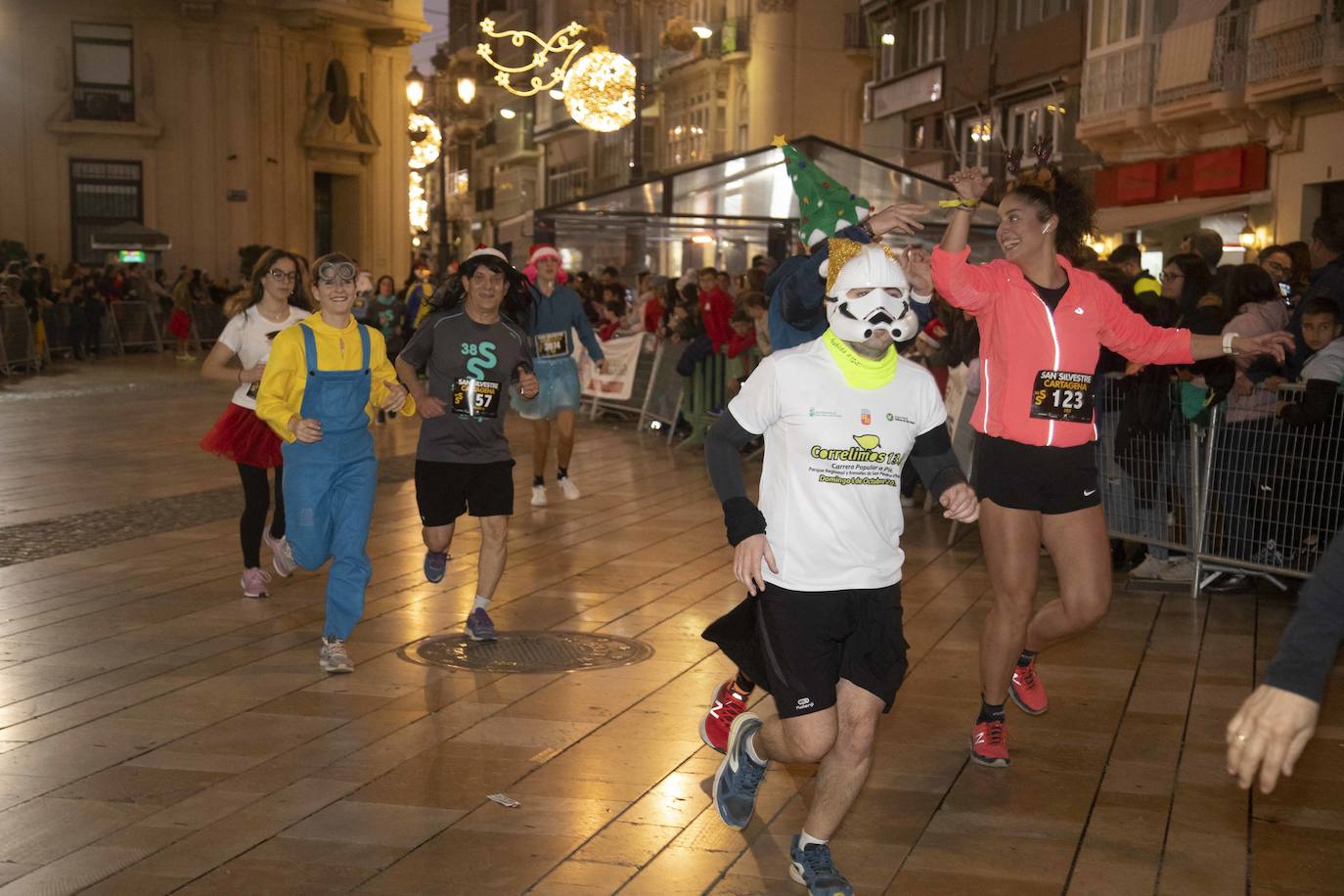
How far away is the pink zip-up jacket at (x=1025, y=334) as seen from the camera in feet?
19.4

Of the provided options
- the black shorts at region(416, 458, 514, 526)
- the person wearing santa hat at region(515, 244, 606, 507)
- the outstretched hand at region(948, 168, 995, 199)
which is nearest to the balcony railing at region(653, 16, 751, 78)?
the person wearing santa hat at region(515, 244, 606, 507)

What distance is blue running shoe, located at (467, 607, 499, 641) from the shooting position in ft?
26.8

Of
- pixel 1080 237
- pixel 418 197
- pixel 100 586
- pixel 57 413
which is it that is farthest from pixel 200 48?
pixel 1080 237

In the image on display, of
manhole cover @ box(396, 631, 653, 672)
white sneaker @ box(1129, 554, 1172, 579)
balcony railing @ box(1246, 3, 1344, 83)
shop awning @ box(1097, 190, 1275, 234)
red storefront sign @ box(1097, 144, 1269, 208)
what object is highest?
balcony railing @ box(1246, 3, 1344, 83)

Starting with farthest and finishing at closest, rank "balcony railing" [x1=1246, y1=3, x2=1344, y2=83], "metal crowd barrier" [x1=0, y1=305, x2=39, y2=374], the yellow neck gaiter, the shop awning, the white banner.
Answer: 1. "metal crowd barrier" [x1=0, y1=305, x2=39, y2=374]
2. the shop awning
3. "balcony railing" [x1=1246, y1=3, x2=1344, y2=83]
4. the white banner
5. the yellow neck gaiter

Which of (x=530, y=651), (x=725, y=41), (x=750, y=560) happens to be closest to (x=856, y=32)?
(x=725, y=41)

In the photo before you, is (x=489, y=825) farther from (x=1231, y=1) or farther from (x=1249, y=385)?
(x=1231, y=1)

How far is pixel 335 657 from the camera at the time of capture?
7.42 metres

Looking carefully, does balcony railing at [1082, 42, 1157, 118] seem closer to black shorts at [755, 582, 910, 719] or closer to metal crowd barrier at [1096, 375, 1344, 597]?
metal crowd barrier at [1096, 375, 1344, 597]

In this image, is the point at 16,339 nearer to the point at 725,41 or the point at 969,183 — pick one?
the point at 969,183

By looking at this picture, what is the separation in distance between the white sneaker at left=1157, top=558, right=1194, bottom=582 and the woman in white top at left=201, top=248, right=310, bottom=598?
498cm

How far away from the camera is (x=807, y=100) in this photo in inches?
1866

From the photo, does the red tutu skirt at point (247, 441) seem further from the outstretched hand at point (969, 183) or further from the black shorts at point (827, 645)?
the black shorts at point (827, 645)

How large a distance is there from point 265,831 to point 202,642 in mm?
2998
